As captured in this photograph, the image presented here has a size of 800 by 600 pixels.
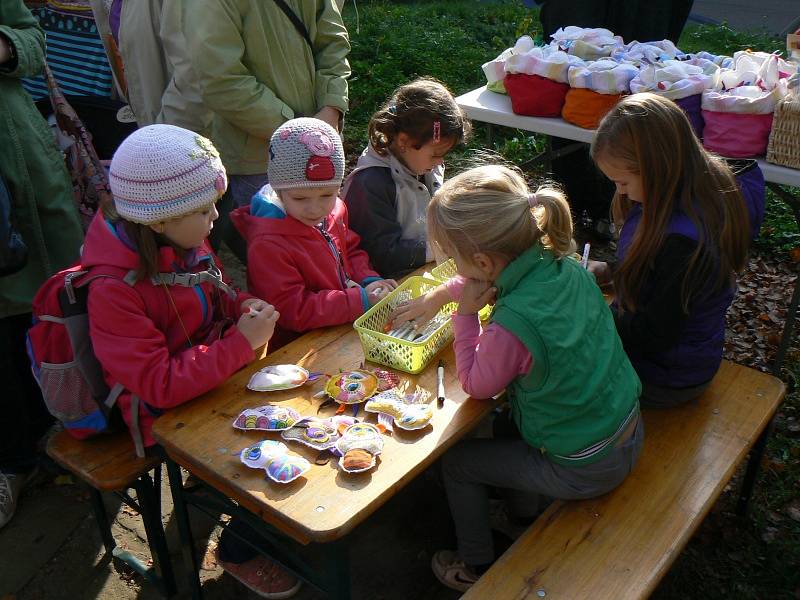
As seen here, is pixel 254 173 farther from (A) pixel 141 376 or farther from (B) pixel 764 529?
(B) pixel 764 529

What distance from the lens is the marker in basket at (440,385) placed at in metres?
2.18

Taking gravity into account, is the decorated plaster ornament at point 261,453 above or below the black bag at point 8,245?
below

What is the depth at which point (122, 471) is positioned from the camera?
2.33 meters

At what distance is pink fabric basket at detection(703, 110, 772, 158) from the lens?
10.9 ft

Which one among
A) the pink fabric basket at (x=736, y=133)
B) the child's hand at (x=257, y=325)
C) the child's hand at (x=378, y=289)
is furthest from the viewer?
the pink fabric basket at (x=736, y=133)

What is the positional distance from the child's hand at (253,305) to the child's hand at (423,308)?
422mm

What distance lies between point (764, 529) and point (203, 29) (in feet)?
9.98

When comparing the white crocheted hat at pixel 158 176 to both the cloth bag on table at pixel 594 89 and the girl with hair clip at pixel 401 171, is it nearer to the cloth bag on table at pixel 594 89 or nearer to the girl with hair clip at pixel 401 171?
the girl with hair clip at pixel 401 171

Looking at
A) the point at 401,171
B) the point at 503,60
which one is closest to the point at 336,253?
the point at 401,171

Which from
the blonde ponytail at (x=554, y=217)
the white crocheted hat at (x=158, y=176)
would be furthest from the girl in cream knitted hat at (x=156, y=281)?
the blonde ponytail at (x=554, y=217)

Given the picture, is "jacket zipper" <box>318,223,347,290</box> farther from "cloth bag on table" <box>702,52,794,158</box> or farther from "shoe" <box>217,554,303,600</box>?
"cloth bag on table" <box>702,52,794,158</box>

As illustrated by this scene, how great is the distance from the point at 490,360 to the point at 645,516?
26.3 inches

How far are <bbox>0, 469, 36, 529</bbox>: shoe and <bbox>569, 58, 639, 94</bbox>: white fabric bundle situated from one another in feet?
10.3

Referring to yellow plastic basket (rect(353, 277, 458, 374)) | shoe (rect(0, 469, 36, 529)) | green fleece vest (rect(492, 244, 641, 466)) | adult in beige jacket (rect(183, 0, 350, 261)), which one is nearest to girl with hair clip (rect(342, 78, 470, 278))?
adult in beige jacket (rect(183, 0, 350, 261))
